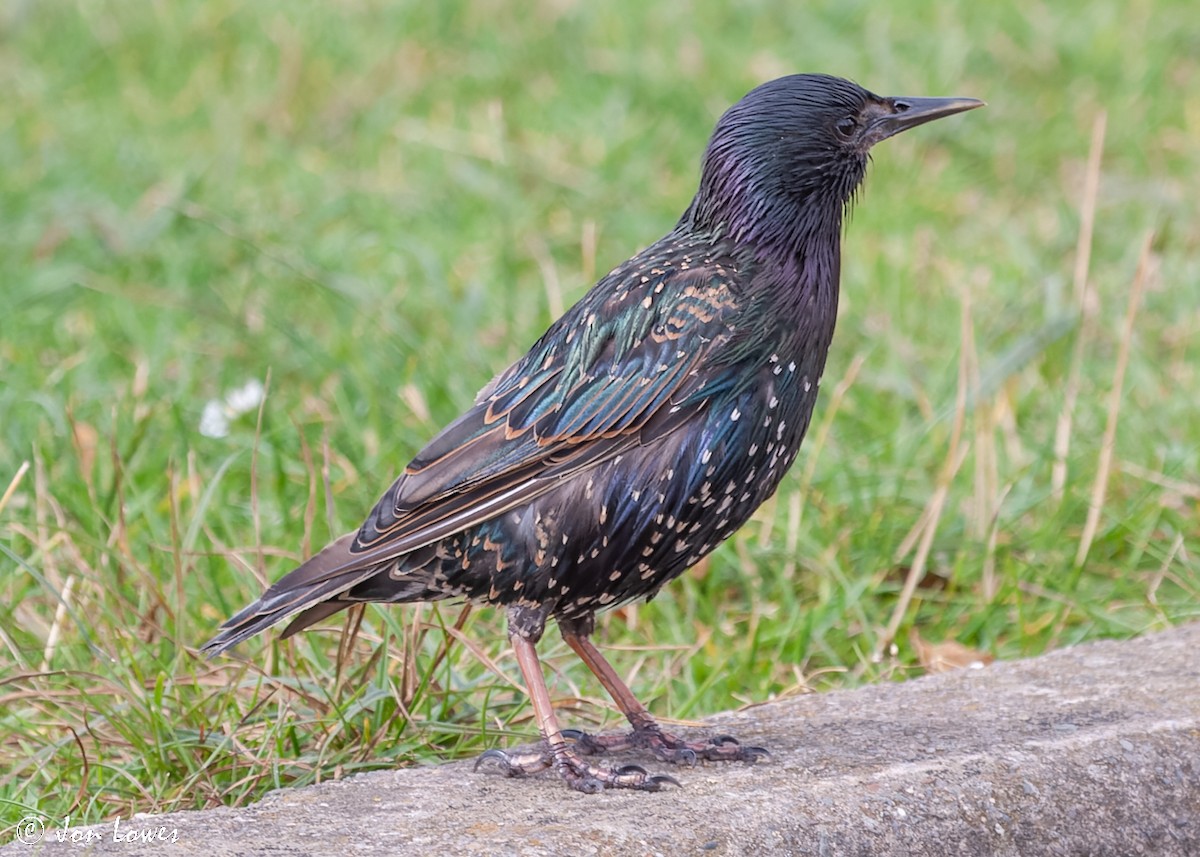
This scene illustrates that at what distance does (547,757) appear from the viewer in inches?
126

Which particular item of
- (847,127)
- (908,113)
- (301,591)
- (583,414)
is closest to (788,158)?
(847,127)

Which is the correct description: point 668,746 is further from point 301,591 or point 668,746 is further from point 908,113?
point 908,113

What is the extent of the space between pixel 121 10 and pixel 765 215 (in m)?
6.19

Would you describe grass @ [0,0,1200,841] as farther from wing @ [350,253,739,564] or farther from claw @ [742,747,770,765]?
claw @ [742,747,770,765]

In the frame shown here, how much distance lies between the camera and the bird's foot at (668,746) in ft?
10.5

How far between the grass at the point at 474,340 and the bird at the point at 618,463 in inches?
11.3

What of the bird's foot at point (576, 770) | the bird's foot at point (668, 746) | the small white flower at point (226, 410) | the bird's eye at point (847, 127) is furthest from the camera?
the small white flower at point (226, 410)

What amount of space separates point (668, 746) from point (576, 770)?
241 mm

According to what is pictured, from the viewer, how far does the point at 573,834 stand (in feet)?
9.07

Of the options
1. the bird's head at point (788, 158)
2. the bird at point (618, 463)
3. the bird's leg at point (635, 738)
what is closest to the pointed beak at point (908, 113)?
the bird's head at point (788, 158)

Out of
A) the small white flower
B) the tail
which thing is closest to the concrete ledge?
the tail

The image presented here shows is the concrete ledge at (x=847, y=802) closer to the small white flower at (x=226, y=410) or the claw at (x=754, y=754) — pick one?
the claw at (x=754, y=754)

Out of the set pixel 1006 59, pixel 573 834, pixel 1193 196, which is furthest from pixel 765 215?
pixel 1006 59

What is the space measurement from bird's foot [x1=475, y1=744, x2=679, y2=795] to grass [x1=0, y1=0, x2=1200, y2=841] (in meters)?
0.30
